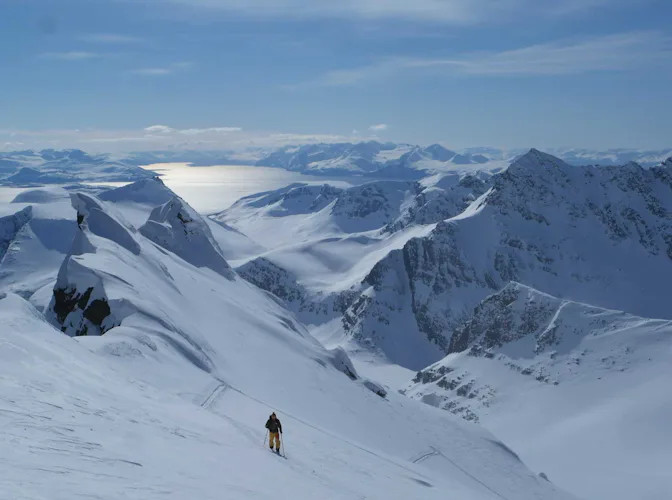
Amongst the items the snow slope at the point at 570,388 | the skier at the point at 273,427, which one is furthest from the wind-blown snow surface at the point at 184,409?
the snow slope at the point at 570,388

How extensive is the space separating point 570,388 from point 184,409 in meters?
115

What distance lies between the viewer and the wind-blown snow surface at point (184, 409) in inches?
698

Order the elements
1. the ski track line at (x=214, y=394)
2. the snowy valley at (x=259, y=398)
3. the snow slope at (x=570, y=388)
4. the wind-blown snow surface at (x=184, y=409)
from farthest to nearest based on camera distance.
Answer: the snow slope at (x=570, y=388), the ski track line at (x=214, y=394), the snowy valley at (x=259, y=398), the wind-blown snow surface at (x=184, y=409)

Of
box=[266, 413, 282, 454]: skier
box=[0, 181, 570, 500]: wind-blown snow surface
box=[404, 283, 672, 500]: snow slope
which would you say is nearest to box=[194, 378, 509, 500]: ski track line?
box=[0, 181, 570, 500]: wind-blown snow surface

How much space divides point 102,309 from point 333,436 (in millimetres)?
21260

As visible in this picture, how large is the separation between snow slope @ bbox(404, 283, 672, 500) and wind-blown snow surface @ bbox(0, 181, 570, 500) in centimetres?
3844

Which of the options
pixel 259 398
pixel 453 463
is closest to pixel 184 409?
pixel 259 398

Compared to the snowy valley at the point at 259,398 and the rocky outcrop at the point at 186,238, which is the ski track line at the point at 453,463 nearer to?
the snowy valley at the point at 259,398

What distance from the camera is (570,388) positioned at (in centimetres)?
12656

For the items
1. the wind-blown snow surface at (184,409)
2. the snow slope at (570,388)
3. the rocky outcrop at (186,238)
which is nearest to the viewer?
the wind-blown snow surface at (184,409)

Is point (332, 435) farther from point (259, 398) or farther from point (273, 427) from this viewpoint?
point (273, 427)

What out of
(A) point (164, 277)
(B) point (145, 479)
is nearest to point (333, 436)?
(B) point (145, 479)

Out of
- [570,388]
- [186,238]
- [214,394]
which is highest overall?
[186,238]

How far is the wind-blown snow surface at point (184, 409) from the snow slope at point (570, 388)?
38.4m
